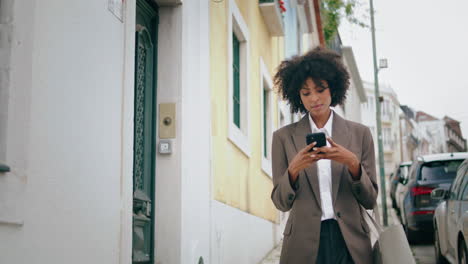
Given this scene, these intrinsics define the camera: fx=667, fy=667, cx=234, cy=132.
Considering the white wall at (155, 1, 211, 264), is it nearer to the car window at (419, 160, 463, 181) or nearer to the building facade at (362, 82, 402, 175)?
the car window at (419, 160, 463, 181)

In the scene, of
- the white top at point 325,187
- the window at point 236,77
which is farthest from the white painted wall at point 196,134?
the window at point 236,77

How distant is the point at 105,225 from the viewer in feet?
12.8

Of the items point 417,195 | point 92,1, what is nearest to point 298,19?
point 417,195

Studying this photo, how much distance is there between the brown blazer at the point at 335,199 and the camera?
11.6ft

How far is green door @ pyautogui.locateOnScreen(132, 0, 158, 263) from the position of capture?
5223mm

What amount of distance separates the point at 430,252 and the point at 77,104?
9.91m

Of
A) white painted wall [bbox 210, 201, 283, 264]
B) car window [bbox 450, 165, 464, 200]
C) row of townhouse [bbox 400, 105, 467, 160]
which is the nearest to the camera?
white painted wall [bbox 210, 201, 283, 264]

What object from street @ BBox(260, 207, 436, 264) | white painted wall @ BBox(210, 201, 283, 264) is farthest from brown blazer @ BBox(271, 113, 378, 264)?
street @ BBox(260, 207, 436, 264)

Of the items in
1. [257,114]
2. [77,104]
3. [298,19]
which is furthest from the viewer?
[298,19]

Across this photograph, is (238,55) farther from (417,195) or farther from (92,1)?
(92,1)

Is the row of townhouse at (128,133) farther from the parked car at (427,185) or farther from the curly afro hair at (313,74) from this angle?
the parked car at (427,185)

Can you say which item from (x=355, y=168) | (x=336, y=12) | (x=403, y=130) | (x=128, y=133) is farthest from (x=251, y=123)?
(x=403, y=130)

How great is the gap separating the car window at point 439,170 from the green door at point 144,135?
807 cm

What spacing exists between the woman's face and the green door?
1.88m
